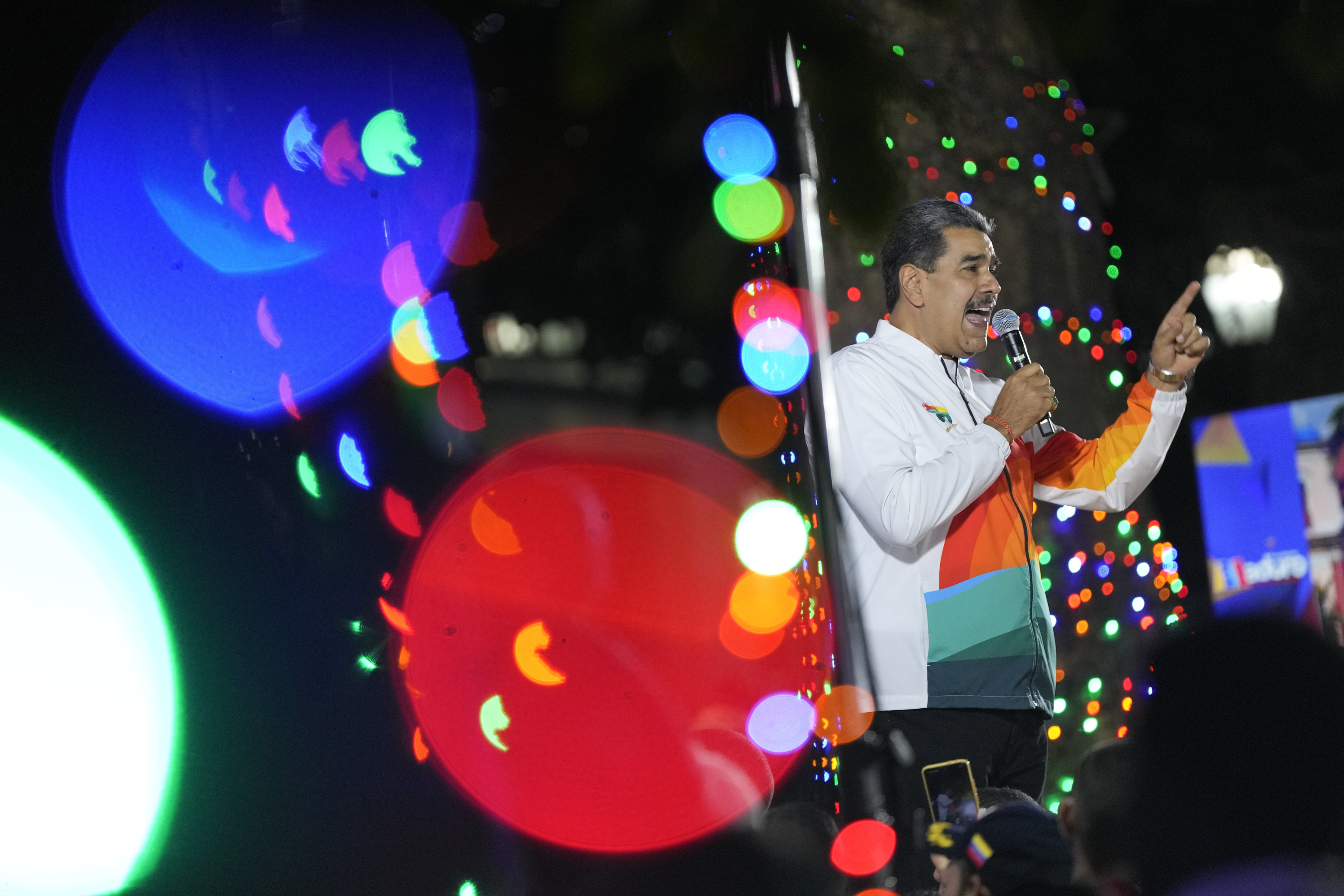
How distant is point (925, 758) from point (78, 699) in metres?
1.54

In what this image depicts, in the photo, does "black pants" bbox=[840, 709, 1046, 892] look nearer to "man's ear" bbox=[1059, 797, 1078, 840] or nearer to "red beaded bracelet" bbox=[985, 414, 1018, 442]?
"man's ear" bbox=[1059, 797, 1078, 840]

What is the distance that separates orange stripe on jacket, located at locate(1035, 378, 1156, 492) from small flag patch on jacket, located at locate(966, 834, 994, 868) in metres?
0.91

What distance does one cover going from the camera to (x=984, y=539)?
1.66m

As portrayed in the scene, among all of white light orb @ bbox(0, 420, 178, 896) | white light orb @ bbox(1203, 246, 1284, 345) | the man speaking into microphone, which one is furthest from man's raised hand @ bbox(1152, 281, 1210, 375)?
white light orb @ bbox(1203, 246, 1284, 345)

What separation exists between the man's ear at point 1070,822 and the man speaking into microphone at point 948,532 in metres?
0.22

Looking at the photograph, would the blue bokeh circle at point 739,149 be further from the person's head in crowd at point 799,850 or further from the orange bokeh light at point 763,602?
the person's head in crowd at point 799,850

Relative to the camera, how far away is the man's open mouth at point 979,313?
1819 millimetres

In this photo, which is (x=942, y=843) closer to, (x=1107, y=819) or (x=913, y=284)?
(x=1107, y=819)

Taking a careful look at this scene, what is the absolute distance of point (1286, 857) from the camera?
86 cm

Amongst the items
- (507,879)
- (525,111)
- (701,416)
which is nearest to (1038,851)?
(701,416)

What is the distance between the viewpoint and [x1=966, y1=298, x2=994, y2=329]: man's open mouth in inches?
71.6

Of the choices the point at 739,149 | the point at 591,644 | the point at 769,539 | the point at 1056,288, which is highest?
the point at 1056,288

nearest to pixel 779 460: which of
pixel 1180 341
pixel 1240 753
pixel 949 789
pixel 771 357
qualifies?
pixel 771 357

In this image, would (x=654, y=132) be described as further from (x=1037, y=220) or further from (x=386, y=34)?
(x=1037, y=220)
